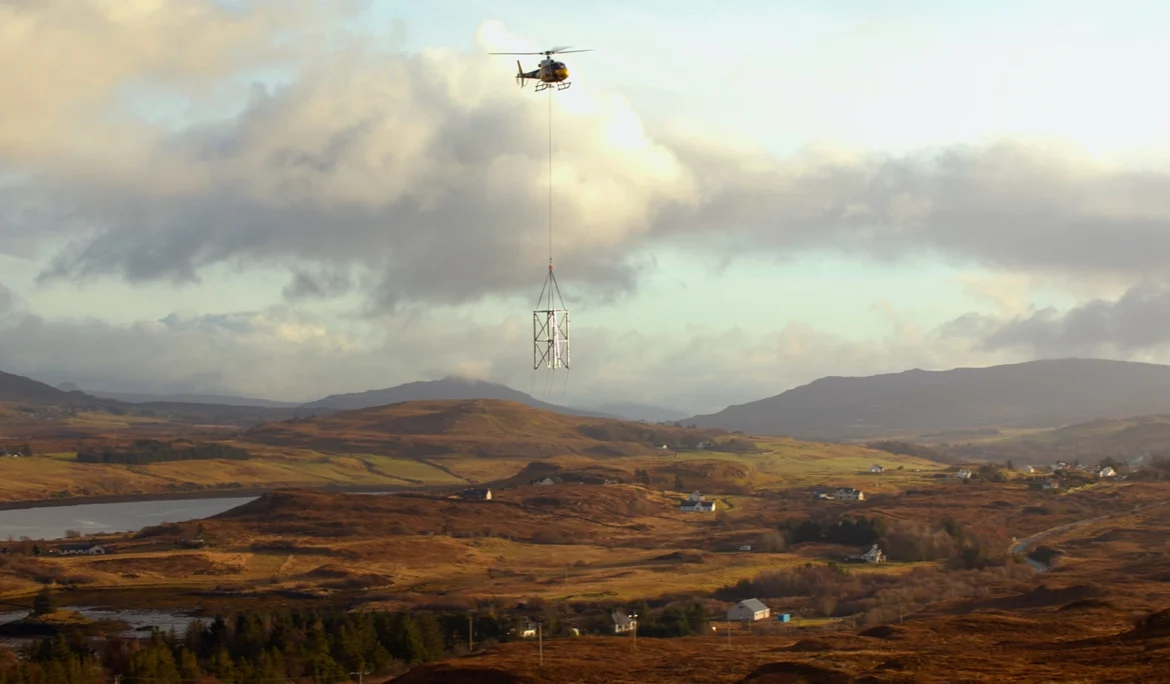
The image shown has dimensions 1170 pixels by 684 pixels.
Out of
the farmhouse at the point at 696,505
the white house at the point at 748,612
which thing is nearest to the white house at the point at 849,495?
the farmhouse at the point at 696,505

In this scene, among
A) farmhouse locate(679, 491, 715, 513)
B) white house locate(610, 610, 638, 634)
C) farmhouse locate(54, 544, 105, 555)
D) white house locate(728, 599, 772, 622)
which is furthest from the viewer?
farmhouse locate(679, 491, 715, 513)

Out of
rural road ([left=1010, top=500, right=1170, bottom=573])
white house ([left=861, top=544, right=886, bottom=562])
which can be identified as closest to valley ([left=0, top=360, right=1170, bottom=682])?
rural road ([left=1010, top=500, right=1170, bottom=573])

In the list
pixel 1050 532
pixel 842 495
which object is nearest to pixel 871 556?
pixel 1050 532

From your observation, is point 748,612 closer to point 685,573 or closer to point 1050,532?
point 685,573

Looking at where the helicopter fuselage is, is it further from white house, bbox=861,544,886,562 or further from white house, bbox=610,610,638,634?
white house, bbox=861,544,886,562

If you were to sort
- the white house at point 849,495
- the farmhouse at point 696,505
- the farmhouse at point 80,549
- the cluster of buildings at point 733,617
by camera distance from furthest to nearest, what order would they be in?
the farmhouse at point 696,505 → the white house at point 849,495 → the farmhouse at point 80,549 → the cluster of buildings at point 733,617

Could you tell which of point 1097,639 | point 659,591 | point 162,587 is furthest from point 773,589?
point 162,587

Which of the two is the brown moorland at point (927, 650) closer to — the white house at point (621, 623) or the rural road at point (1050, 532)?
the white house at point (621, 623)
